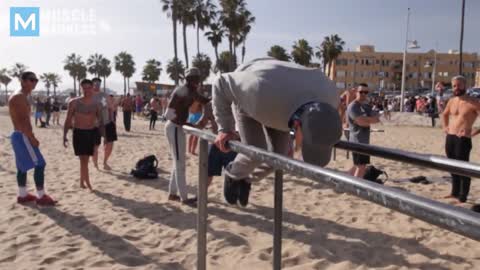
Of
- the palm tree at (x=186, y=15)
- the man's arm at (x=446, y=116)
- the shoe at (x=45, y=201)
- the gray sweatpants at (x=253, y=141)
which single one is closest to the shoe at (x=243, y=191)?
the gray sweatpants at (x=253, y=141)

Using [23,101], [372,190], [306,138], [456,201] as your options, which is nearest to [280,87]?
[306,138]

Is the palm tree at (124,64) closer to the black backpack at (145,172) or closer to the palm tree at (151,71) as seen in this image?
the palm tree at (151,71)

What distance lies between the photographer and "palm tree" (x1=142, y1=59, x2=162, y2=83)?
8444cm

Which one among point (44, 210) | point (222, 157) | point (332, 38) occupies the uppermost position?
point (332, 38)

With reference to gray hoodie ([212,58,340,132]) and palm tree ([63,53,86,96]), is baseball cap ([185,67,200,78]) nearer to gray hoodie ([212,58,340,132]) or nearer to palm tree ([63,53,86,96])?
gray hoodie ([212,58,340,132])

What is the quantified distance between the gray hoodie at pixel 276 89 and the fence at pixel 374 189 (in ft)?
0.93

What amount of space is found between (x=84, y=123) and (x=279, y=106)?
491cm

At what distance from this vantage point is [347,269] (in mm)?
3715

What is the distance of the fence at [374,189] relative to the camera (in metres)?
1.01

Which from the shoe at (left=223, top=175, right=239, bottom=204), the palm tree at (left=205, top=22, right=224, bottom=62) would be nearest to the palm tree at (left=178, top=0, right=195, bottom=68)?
the palm tree at (left=205, top=22, right=224, bottom=62)

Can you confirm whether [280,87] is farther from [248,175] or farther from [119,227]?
[119,227]

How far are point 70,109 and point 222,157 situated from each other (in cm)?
259

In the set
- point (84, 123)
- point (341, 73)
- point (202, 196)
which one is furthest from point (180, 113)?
point (341, 73)

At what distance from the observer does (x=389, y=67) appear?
294 feet
